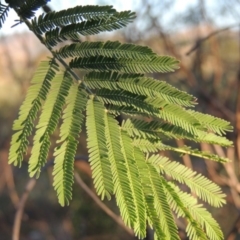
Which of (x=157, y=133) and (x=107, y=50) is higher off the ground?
(x=107, y=50)

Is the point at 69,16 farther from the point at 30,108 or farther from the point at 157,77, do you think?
the point at 157,77

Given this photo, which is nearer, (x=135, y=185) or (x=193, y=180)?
(x=135, y=185)

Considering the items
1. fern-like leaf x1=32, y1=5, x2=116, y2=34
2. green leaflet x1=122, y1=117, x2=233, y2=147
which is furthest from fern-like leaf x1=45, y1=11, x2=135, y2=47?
green leaflet x1=122, y1=117, x2=233, y2=147

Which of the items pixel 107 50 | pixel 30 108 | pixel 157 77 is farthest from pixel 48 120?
pixel 157 77

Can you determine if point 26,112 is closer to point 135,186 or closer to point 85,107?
point 85,107

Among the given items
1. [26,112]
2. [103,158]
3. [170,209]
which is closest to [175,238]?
[170,209]

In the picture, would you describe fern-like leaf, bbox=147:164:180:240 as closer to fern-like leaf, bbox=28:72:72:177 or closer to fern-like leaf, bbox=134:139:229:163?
fern-like leaf, bbox=134:139:229:163
